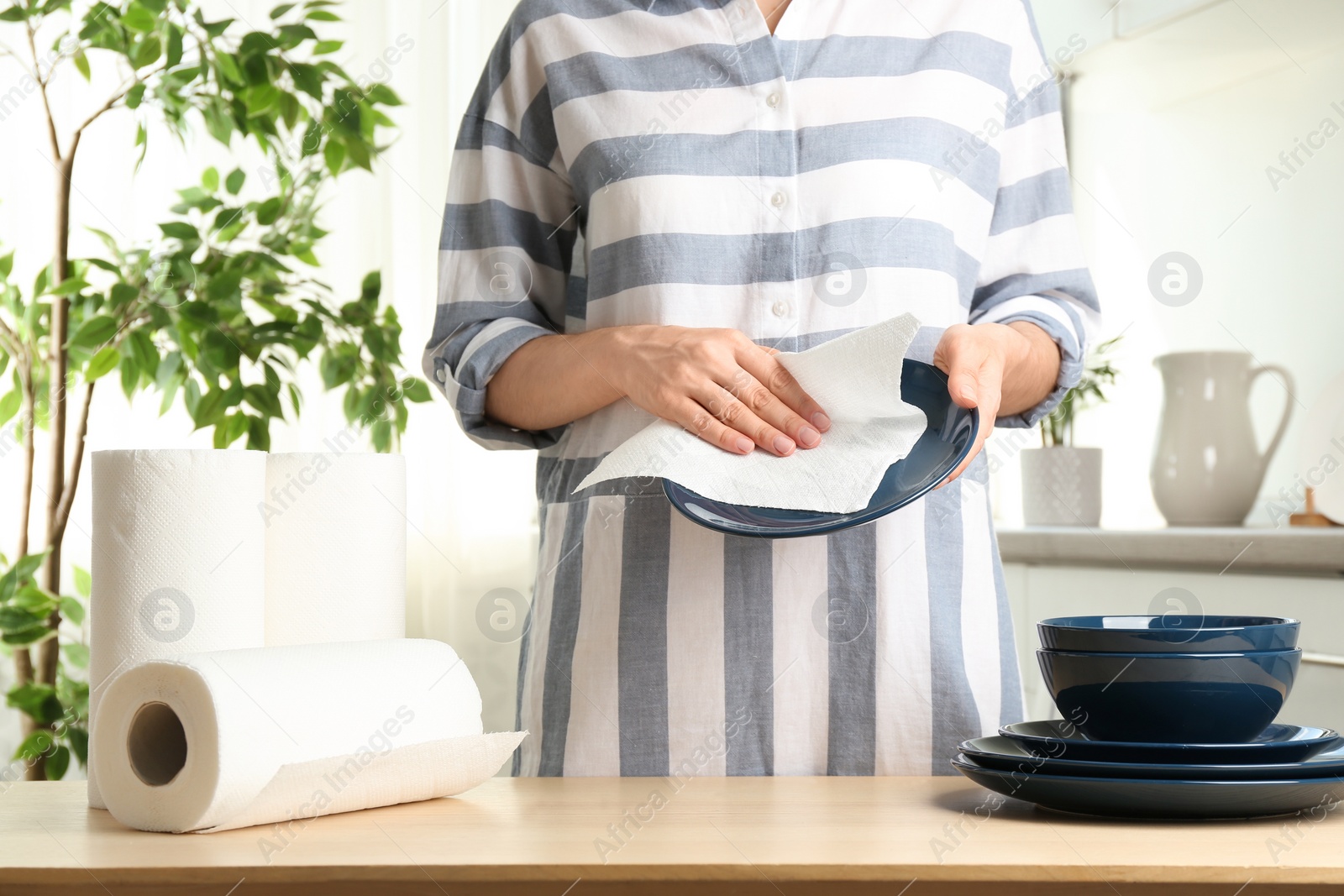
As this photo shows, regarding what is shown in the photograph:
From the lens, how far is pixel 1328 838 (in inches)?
15.5

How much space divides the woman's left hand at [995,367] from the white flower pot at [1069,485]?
1.37 metres

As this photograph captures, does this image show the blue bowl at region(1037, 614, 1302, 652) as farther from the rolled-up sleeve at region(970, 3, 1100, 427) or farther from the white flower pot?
the white flower pot

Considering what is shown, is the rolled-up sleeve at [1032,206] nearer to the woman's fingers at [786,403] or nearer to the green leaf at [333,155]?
the woman's fingers at [786,403]

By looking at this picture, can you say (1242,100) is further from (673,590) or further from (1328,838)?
(1328,838)

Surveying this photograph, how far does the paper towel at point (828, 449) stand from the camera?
55 cm

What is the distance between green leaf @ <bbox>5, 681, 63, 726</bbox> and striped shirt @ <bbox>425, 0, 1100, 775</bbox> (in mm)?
779

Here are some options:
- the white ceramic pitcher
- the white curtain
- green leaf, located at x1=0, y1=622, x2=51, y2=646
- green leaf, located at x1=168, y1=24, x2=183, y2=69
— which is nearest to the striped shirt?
green leaf, located at x1=168, y1=24, x2=183, y2=69

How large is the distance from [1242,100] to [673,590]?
170 centimetres

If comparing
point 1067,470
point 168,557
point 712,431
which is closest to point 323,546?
point 168,557

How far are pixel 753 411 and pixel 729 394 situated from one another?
16mm

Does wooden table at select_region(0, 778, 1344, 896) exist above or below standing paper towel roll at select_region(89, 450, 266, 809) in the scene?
below

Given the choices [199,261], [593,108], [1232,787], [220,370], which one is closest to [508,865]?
[1232,787]

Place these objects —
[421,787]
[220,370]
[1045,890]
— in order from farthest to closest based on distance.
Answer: [220,370] < [421,787] < [1045,890]

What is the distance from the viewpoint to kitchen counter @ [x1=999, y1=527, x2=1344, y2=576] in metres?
1.37
